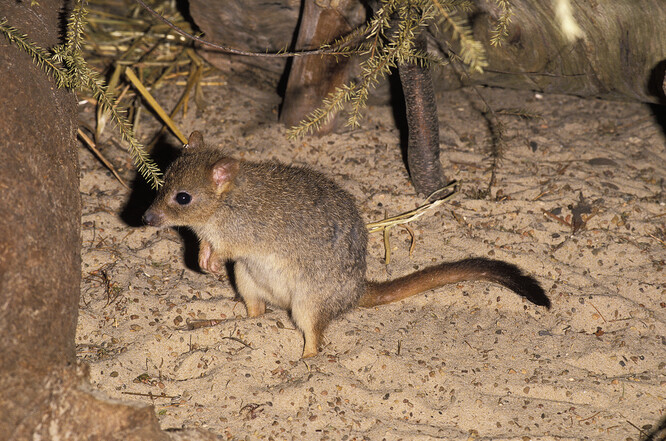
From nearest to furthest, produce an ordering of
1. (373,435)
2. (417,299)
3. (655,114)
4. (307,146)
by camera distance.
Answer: (373,435), (417,299), (307,146), (655,114)

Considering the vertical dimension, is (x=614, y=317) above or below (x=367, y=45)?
below

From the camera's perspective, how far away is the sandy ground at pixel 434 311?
3.82 m

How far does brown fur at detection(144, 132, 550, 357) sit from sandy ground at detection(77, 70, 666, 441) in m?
0.28

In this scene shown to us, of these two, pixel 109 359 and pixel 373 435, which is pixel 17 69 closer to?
pixel 109 359

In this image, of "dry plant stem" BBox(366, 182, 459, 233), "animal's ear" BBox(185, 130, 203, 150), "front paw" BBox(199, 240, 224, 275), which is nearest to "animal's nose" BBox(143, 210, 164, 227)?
"front paw" BBox(199, 240, 224, 275)

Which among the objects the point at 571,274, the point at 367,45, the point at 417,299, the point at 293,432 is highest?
the point at 367,45

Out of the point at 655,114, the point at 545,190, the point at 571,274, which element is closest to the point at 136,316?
the point at 571,274

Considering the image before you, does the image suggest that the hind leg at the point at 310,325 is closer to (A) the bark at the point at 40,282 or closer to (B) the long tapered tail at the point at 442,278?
(B) the long tapered tail at the point at 442,278

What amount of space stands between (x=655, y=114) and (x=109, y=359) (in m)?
5.64

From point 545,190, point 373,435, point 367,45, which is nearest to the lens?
point 373,435

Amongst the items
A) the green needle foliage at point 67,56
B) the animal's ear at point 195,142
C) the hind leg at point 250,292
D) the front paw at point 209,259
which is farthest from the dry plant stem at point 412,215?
the green needle foliage at point 67,56

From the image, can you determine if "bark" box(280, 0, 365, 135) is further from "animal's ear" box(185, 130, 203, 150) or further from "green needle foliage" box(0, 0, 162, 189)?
"green needle foliage" box(0, 0, 162, 189)

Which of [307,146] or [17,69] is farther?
[307,146]

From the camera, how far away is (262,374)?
4.11 m
